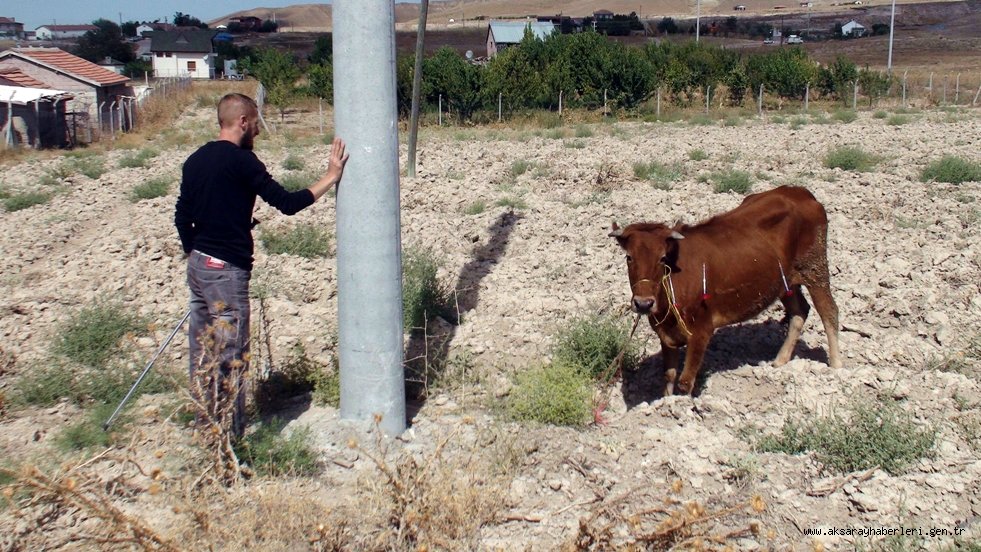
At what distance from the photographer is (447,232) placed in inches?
411

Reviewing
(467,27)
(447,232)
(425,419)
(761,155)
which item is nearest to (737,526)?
(425,419)

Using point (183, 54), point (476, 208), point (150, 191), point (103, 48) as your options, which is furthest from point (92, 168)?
point (103, 48)

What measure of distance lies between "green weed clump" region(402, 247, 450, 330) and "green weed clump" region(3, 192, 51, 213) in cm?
886

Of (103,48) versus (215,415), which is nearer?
(215,415)

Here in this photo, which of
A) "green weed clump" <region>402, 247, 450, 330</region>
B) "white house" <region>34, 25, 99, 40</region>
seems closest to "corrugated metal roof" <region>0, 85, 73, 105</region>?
"green weed clump" <region>402, 247, 450, 330</region>

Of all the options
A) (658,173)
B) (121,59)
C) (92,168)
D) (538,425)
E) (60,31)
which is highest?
(60,31)

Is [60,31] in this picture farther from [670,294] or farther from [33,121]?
[670,294]

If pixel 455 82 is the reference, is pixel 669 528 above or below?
below

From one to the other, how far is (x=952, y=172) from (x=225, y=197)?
454 inches

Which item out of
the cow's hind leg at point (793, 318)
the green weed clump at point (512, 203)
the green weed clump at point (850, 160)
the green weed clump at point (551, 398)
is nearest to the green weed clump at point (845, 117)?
the green weed clump at point (850, 160)

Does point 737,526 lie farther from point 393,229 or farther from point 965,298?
point 965,298

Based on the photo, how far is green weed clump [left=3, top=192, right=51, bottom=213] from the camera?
→ 1437 cm

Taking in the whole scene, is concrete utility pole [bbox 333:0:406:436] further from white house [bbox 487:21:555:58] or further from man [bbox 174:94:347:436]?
white house [bbox 487:21:555:58]

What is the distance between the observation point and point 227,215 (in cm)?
528
